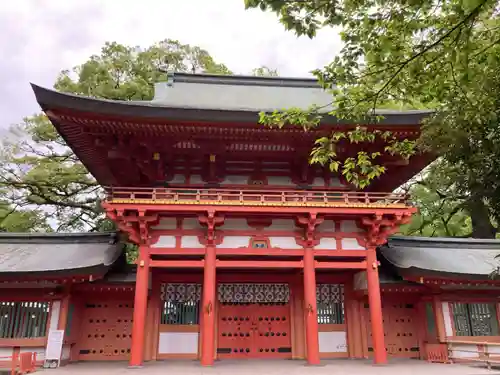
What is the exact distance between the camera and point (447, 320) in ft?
38.6

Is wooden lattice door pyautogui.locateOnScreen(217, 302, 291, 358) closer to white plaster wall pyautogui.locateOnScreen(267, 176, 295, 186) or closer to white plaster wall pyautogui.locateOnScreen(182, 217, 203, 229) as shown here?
white plaster wall pyautogui.locateOnScreen(182, 217, 203, 229)

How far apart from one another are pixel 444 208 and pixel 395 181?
13580 millimetres

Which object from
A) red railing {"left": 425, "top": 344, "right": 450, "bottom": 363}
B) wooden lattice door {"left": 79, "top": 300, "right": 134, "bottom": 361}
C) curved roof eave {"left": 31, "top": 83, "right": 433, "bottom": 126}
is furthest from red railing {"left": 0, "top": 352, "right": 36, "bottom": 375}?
red railing {"left": 425, "top": 344, "right": 450, "bottom": 363}

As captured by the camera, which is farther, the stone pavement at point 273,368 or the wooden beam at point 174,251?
the wooden beam at point 174,251

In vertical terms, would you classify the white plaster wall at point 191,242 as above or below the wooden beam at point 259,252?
above

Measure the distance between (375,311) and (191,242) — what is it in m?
5.19

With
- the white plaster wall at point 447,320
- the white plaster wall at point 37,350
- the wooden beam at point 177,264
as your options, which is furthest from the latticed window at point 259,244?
the white plaster wall at point 37,350

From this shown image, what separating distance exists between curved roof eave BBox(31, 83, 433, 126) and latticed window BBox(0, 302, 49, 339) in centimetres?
547

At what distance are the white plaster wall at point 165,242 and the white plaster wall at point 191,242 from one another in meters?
0.27

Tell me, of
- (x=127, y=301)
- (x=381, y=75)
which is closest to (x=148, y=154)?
(x=127, y=301)

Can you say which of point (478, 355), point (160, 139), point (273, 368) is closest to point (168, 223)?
point (160, 139)

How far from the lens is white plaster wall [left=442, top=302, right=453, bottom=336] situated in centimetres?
1163

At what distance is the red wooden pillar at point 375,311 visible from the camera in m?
10.1

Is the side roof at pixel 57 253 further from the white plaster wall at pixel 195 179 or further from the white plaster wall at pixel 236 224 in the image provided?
the white plaster wall at pixel 236 224
